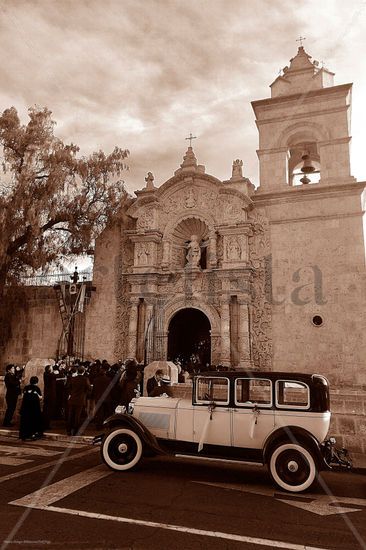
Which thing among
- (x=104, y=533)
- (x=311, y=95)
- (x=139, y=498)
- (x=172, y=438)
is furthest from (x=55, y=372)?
(x=311, y=95)

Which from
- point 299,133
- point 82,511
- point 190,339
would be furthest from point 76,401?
point 299,133

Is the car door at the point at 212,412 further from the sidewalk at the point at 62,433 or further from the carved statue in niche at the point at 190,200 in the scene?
A: the carved statue in niche at the point at 190,200

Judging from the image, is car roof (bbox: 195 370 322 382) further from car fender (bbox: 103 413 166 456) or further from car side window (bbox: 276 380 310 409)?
car fender (bbox: 103 413 166 456)

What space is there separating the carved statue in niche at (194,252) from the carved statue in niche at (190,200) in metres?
1.36

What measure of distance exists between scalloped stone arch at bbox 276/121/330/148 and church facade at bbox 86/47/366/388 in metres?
0.04

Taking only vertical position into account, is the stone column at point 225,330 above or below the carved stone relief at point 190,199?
below

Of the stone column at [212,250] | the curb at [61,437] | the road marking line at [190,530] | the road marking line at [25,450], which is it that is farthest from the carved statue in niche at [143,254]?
Result: the road marking line at [190,530]

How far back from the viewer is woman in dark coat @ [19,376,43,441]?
363 inches

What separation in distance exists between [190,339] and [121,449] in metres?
13.7

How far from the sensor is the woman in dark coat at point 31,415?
9.23 m

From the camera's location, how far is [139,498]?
5180 mm

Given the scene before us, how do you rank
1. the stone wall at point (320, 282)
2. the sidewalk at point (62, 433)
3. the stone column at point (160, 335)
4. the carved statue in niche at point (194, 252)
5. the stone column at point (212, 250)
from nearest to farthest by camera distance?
1. the sidewalk at point (62, 433)
2. the stone wall at point (320, 282)
3. the stone column at point (160, 335)
4. the stone column at point (212, 250)
5. the carved statue in niche at point (194, 252)

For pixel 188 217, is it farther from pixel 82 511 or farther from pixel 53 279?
pixel 82 511

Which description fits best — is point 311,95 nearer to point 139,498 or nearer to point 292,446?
point 292,446
